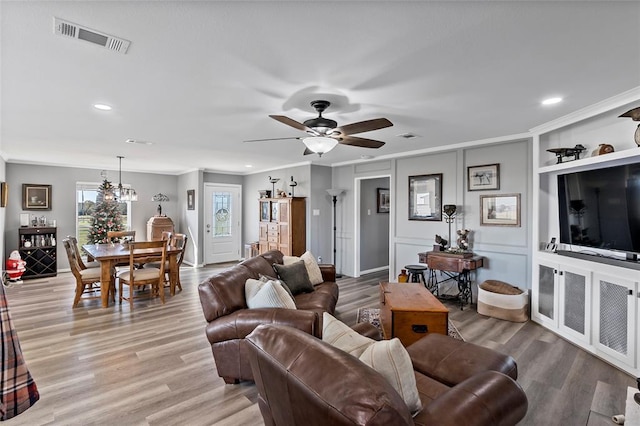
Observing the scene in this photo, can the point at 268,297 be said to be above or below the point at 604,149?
below

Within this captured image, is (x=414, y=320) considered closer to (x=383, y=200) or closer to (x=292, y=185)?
(x=292, y=185)

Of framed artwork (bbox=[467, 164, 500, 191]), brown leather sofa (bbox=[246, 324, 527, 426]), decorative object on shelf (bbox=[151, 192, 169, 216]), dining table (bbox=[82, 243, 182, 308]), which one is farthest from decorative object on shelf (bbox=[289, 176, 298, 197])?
brown leather sofa (bbox=[246, 324, 527, 426])

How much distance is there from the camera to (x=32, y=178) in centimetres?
671

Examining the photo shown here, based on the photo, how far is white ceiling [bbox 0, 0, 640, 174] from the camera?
1.63m

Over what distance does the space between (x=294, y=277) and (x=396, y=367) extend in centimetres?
247

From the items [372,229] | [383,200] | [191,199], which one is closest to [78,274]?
[191,199]

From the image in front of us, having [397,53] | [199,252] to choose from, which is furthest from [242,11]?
[199,252]

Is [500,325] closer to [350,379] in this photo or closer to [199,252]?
[350,379]

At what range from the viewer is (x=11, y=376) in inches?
34.1

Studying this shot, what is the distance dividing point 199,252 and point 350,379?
290 inches

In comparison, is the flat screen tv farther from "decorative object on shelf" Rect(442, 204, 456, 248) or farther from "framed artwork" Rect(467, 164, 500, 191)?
"decorative object on shelf" Rect(442, 204, 456, 248)

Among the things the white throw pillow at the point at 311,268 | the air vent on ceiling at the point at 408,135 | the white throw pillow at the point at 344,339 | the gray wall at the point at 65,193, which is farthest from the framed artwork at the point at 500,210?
the gray wall at the point at 65,193

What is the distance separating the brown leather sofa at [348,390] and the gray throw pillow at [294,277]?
1.95 m

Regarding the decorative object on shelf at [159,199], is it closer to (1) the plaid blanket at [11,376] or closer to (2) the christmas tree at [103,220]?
(2) the christmas tree at [103,220]
